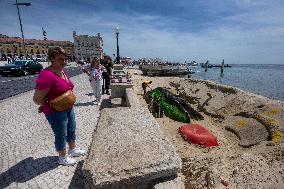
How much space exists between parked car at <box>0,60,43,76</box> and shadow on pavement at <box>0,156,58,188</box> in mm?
20741

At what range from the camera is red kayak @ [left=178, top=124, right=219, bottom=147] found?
23.5ft

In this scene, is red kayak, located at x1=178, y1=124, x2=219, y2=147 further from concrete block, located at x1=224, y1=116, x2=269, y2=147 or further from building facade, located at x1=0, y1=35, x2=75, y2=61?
building facade, located at x1=0, y1=35, x2=75, y2=61

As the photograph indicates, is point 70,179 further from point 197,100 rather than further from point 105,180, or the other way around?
point 197,100

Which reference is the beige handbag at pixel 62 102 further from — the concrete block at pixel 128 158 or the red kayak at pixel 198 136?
the red kayak at pixel 198 136

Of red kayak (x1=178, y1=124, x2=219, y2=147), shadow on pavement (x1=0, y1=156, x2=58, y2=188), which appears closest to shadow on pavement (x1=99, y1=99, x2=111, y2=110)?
red kayak (x1=178, y1=124, x2=219, y2=147)

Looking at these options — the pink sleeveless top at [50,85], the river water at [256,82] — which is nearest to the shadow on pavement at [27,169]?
the pink sleeveless top at [50,85]

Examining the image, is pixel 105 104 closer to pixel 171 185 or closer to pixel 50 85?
pixel 50 85

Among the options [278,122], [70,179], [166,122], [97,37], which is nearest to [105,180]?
[70,179]

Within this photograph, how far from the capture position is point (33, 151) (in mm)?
4348

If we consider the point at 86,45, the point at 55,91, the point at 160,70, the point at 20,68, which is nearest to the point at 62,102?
the point at 55,91

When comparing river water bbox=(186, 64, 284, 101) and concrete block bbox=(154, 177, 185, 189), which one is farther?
river water bbox=(186, 64, 284, 101)

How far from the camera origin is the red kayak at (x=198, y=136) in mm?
7168

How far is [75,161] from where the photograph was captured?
3.71 metres

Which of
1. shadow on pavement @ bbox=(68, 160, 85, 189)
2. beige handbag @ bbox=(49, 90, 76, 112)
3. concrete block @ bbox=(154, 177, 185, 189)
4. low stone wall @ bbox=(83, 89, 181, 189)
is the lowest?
shadow on pavement @ bbox=(68, 160, 85, 189)
